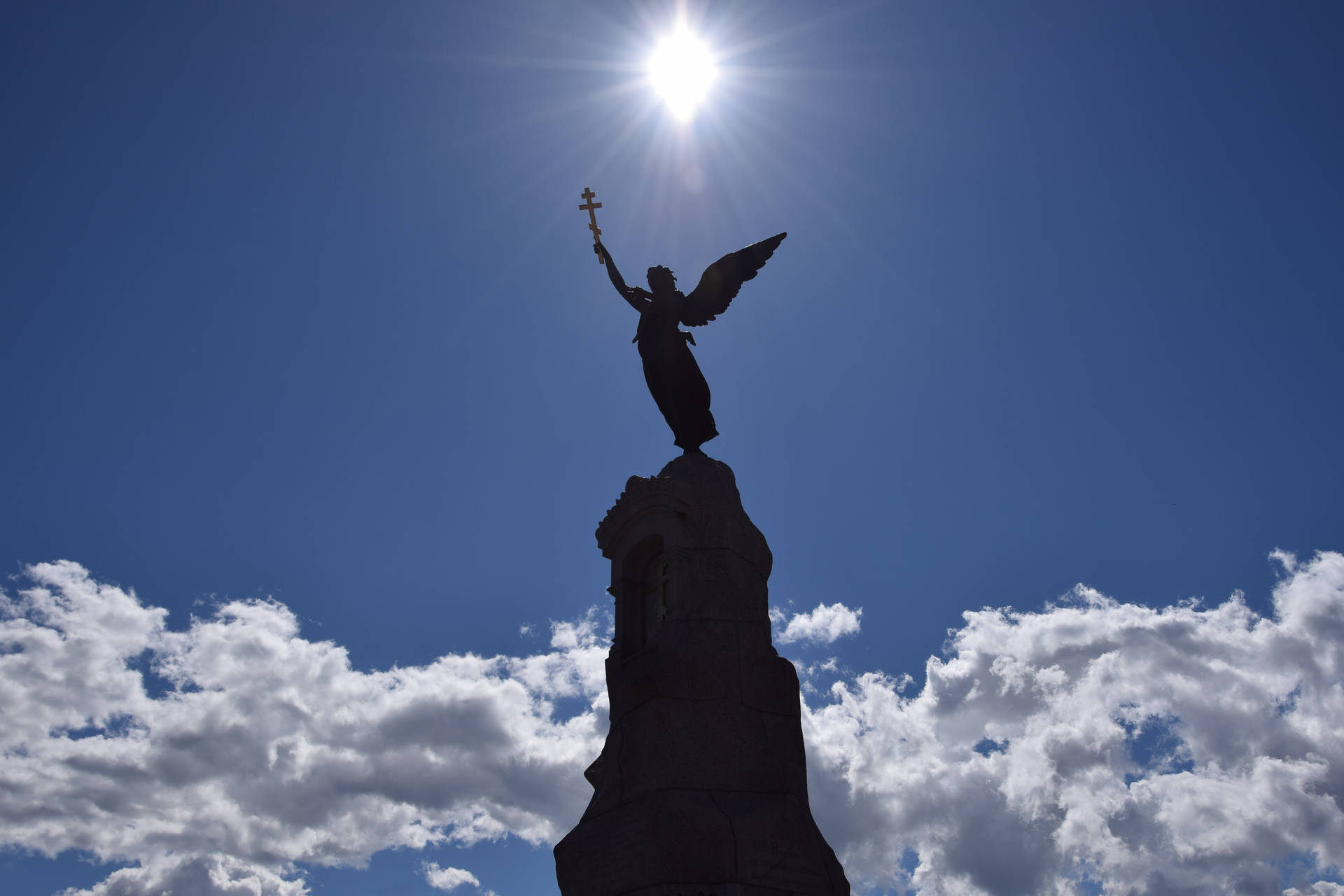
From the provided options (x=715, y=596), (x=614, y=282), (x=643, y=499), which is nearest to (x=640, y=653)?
(x=715, y=596)

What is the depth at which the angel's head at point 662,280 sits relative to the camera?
41.4 ft

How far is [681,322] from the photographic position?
12.6m

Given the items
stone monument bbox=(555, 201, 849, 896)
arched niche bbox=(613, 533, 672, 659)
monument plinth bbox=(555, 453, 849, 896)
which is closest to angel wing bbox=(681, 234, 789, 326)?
stone monument bbox=(555, 201, 849, 896)

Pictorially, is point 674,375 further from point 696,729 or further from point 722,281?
point 696,729

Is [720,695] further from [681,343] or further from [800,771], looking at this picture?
[681,343]

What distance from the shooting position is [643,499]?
36.3 ft

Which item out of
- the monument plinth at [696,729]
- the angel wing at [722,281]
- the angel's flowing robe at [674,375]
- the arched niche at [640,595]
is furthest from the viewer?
the angel wing at [722,281]

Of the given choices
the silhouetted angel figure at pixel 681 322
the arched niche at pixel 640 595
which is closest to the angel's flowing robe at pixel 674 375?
the silhouetted angel figure at pixel 681 322

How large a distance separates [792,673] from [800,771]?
38.7 inches

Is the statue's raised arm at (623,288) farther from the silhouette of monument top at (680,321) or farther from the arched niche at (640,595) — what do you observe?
the arched niche at (640,595)

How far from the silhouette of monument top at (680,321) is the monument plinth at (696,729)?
0.69 m

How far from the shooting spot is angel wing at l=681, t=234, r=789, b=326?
12617mm

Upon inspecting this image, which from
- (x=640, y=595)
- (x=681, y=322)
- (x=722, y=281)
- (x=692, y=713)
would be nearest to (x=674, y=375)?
(x=681, y=322)

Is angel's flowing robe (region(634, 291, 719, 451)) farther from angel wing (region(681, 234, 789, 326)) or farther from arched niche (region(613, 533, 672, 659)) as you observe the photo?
arched niche (region(613, 533, 672, 659))
